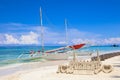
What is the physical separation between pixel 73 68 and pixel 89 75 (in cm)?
187

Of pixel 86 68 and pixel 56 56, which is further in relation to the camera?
pixel 56 56

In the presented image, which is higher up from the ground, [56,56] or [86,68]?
[56,56]

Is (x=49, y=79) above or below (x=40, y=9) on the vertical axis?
→ below

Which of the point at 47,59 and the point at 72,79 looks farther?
the point at 47,59

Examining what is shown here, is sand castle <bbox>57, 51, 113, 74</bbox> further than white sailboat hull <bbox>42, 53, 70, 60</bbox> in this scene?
No

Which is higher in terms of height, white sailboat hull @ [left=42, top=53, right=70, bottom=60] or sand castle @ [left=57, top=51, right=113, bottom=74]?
white sailboat hull @ [left=42, top=53, right=70, bottom=60]

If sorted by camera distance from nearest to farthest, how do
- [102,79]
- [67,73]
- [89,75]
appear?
[102,79] → [89,75] → [67,73]

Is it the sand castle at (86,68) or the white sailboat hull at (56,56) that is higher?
the white sailboat hull at (56,56)

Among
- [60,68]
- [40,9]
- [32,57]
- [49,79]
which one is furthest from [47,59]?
[49,79]

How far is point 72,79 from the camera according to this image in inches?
683

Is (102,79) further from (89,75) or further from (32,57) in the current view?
(32,57)

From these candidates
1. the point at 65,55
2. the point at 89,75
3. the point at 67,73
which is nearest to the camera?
the point at 89,75

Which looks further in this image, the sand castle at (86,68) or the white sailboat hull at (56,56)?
the white sailboat hull at (56,56)

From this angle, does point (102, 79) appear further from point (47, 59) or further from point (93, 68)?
point (47, 59)
